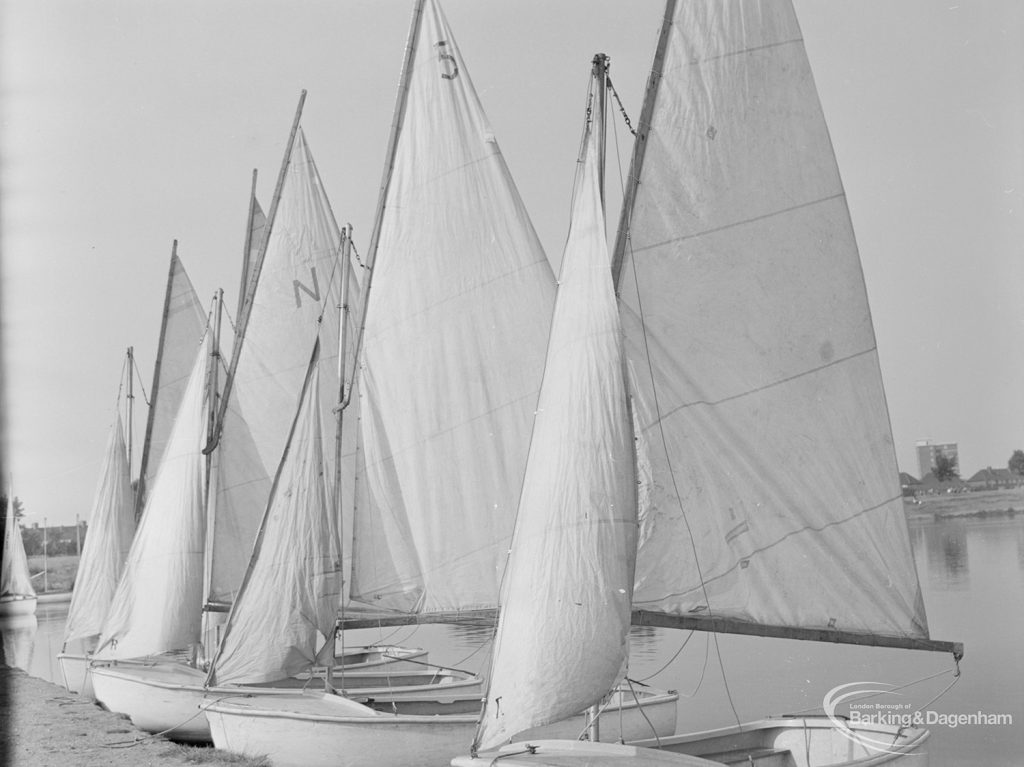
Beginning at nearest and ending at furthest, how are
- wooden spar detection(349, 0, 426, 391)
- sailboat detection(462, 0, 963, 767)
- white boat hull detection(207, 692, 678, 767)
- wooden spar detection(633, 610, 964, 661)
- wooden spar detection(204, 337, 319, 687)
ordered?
wooden spar detection(633, 610, 964, 661), sailboat detection(462, 0, 963, 767), white boat hull detection(207, 692, 678, 767), wooden spar detection(204, 337, 319, 687), wooden spar detection(349, 0, 426, 391)

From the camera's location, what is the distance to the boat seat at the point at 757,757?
13461mm

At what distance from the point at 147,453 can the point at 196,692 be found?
1017 centimetres

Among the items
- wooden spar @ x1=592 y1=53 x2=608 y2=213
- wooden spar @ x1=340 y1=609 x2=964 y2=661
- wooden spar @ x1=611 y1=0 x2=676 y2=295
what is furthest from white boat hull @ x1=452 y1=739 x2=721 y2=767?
wooden spar @ x1=592 y1=53 x2=608 y2=213

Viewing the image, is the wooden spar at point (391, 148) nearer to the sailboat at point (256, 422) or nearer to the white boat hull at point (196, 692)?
the sailboat at point (256, 422)

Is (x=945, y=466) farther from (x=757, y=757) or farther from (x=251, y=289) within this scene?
(x=757, y=757)

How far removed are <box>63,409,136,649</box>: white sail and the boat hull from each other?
28.6 m

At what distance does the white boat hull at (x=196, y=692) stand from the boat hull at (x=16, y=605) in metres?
36.2

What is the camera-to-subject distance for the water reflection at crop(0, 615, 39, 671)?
3501 centimetres

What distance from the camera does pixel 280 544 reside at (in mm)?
16391

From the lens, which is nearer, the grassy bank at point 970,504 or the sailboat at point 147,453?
the sailboat at point 147,453

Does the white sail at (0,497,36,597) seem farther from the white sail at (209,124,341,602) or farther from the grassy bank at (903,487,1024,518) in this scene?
the grassy bank at (903,487,1024,518)

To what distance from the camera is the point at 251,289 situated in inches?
867

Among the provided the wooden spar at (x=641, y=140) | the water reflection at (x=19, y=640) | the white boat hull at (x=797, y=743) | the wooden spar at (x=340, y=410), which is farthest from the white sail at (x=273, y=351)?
the water reflection at (x=19, y=640)

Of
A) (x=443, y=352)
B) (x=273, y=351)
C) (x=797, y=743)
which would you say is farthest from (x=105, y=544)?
(x=797, y=743)
